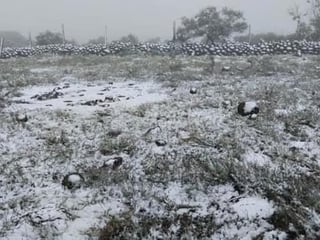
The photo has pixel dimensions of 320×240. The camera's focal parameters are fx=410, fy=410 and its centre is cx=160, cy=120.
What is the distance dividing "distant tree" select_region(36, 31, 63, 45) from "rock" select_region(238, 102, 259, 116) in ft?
84.5

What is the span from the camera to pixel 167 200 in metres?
4.98

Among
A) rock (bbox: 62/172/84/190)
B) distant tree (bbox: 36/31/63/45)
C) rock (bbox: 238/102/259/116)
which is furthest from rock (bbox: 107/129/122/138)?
distant tree (bbox: 36/31/63/45)

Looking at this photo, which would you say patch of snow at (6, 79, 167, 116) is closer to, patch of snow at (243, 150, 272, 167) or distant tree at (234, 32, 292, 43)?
patch of snow at (243, 150, 272, 167)

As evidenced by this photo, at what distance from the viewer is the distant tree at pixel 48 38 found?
31.0 meters

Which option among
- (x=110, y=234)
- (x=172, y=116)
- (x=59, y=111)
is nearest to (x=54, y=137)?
(x=59, y=111)

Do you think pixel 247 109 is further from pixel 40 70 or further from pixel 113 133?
pixel 40 70

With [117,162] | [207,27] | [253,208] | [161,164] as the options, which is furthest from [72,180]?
[207,27]

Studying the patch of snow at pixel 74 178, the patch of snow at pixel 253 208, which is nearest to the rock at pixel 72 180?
the patch of snow at pixel 74 178

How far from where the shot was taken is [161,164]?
5770mm

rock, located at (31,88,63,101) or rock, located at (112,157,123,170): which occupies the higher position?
rock, located at (31,88,63,101)

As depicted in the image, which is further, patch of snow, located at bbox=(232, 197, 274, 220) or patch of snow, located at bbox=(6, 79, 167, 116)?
patch of snow, located at bbox=(6, 79, 167, 116)

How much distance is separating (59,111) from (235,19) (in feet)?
74.5

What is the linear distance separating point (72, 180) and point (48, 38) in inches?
1086

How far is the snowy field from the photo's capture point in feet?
14.9
